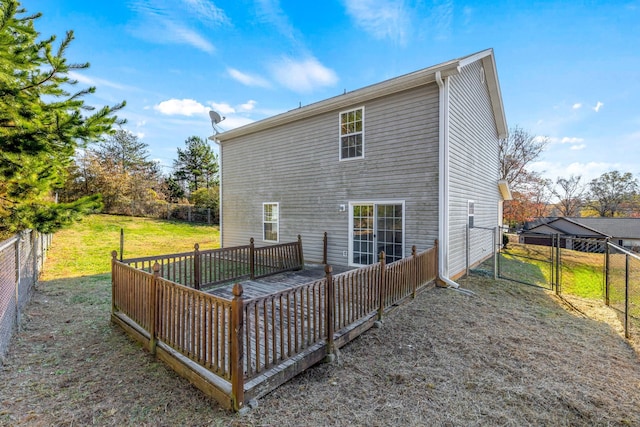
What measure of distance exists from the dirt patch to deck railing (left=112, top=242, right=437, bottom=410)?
0.59ft

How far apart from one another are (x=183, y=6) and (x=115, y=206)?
56.7 ft

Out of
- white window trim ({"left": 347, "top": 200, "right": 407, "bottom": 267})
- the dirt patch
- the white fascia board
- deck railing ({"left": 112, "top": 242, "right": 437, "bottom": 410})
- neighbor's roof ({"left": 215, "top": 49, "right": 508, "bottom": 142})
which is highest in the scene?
the white fascia board

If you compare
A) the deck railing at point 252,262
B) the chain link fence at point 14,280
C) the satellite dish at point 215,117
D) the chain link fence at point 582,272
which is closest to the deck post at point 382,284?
the deck railing at point 252,262

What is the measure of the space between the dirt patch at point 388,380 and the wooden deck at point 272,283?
199cm

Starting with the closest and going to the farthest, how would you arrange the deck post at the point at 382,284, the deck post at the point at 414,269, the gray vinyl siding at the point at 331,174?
the deck post at the point at 382,284 < the deck post at the point at 414,269 < the gray vinyl siding at the point at 331,174

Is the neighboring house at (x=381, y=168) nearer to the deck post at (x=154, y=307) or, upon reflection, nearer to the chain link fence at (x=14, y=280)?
the deck post at (x=154, y=307)

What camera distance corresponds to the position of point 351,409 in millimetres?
2635

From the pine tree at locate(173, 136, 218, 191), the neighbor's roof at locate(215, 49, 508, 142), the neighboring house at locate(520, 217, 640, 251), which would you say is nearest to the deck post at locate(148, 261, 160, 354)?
the neighbor's roof at locate(215, 49, 508, 142)

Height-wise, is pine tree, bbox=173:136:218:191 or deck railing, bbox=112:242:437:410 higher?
pine tree, bbox=173:136:218:191

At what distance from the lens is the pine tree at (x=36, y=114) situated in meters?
3.59

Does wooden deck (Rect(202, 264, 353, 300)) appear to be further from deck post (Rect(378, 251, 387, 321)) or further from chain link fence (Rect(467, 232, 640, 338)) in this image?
chain link fence (Rect(467, 232, 640, 338))

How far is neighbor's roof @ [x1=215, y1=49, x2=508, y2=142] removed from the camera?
20.5ft

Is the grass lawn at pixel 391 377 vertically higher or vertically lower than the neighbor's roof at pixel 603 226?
lower

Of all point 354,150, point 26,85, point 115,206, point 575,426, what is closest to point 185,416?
point 575,426
